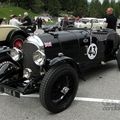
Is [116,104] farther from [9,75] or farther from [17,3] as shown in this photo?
[17,3]

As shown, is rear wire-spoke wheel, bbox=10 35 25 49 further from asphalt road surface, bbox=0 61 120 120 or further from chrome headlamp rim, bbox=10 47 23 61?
chrome headlamp rim, bbox=10 47 23 61

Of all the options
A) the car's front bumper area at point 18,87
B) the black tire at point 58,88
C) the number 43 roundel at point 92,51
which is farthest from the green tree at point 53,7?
the black tire at point 58,88

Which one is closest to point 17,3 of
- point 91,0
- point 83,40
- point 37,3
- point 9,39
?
point 37,3

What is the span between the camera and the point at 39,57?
5781 millimetres

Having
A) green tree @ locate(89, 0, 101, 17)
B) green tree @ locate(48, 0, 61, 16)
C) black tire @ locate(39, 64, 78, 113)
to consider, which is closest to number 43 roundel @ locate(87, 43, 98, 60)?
black tire @ locate(39, 64, 78, 113)

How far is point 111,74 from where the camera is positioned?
825 cm

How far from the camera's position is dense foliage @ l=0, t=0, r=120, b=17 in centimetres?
8625

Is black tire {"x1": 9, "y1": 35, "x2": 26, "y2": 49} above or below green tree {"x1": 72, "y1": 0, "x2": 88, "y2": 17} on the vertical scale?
above

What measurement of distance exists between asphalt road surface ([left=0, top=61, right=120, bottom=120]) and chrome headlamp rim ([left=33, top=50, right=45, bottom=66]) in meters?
0.85

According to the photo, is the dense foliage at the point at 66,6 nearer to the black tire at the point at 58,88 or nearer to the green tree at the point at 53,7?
the green tree at the point at 53,7

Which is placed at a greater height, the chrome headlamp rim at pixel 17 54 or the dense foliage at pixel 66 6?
the chrome headlamp rim at pixel 17 54

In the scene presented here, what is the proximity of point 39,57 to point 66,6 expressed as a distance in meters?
113

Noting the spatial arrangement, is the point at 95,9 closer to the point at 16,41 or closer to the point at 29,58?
the point at 16,41

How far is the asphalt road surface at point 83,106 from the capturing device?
17.8 feet
